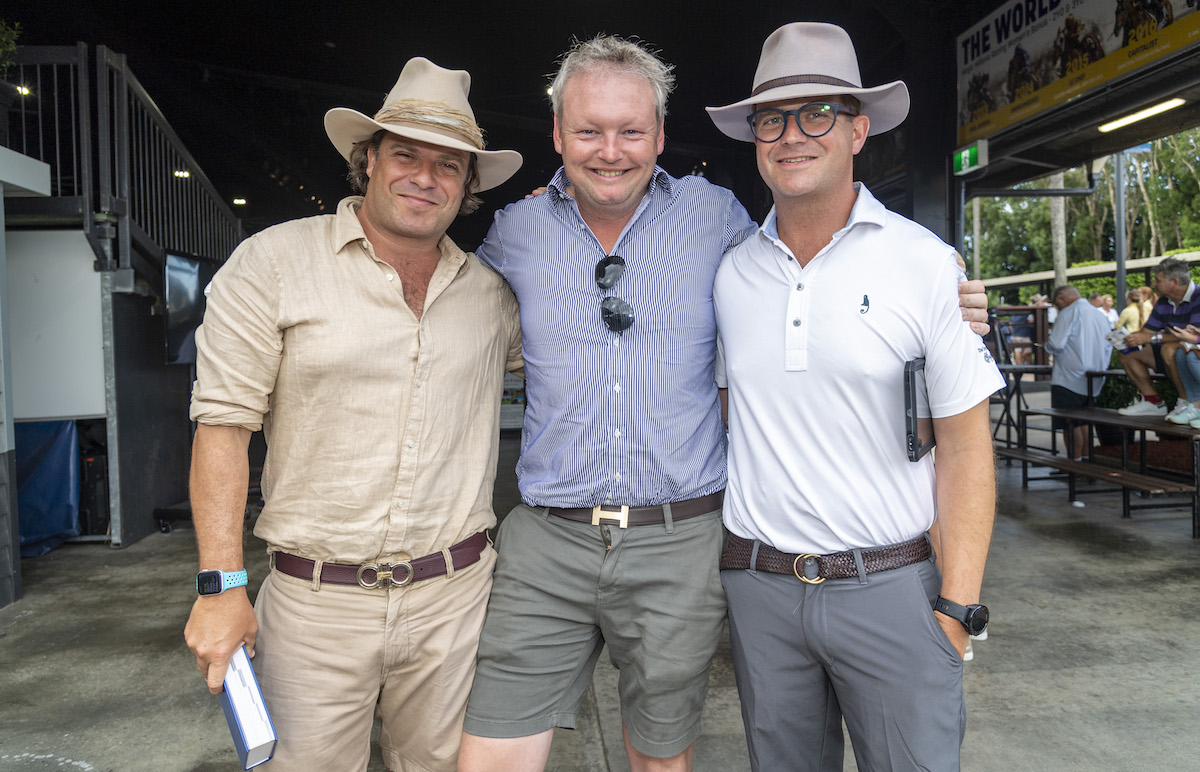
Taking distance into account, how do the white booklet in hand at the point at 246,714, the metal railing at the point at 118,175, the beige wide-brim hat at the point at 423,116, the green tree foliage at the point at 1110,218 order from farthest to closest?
1. the green tree foliage at the point at 1110,218
2. the metal railing at the point at 118,175
3. the beige wide-brim hat at the point at 423,116
4. the white booklet in hand at the point at 246,714

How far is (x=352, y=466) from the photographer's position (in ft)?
6.12

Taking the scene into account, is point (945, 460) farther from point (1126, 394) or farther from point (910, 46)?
point (1126, 394)

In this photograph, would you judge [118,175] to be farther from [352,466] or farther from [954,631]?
[954,631]

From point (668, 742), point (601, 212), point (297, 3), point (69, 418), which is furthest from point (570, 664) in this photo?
point (297, 3)

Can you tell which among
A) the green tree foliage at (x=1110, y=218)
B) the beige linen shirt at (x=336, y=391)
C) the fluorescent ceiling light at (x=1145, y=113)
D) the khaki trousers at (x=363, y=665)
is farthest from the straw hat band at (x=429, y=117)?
the green tree foliage at (x=1110, y=218)

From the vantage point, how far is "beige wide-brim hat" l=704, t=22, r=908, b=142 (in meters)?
1.82

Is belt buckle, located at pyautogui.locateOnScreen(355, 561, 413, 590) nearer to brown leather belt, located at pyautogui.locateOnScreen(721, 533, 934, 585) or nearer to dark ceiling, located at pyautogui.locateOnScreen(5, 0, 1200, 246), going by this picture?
brown leather belt, located at pyautogui.locateOnScreen(721, 533, 934, 585)

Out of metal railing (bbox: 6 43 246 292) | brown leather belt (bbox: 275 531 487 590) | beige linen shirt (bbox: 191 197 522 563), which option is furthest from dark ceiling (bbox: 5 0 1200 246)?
brown leather belt (bbox: 275 531 487 590)

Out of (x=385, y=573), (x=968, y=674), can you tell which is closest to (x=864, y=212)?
(x=385, y=573)

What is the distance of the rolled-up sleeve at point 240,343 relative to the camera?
1791 millimetres

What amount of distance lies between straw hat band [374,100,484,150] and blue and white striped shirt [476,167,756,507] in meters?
0.31

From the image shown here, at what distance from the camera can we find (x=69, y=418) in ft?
19.4

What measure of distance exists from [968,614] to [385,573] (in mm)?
1364

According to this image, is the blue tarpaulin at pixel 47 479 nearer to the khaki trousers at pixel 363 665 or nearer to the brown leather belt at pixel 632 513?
the khaki trousers at pixel 363 665
